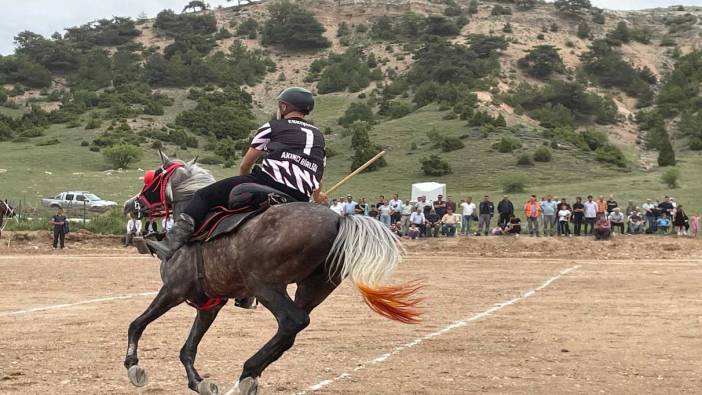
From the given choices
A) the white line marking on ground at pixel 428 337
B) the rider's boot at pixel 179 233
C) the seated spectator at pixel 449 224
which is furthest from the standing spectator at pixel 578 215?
the rider's boot at pixel 179 233

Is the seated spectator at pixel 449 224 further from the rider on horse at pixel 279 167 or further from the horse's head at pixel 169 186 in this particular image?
the rider on horse at pixel 279 167

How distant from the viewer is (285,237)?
6.96 m

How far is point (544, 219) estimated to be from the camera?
35.2 meters

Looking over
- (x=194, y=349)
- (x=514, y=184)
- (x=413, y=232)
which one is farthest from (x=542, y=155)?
(x=194, y=349)

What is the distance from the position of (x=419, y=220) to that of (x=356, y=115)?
5659 cm

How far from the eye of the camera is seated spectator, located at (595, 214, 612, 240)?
109 feet

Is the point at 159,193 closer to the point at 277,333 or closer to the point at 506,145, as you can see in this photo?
the point at 277,333

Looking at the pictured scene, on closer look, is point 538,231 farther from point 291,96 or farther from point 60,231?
point 291,96

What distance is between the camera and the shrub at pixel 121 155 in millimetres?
70812

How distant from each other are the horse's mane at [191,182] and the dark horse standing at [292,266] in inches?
34.4

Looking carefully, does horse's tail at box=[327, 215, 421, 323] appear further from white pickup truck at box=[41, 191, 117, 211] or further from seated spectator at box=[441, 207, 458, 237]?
white pickup truck at box=[41, 191, 117, 211]

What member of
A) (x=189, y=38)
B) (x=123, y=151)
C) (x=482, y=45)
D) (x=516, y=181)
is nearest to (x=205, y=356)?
(x=516, y=181)

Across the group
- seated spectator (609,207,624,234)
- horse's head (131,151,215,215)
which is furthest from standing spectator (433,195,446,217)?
horse's head (131,151,215,215)

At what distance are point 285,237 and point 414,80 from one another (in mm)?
99433
